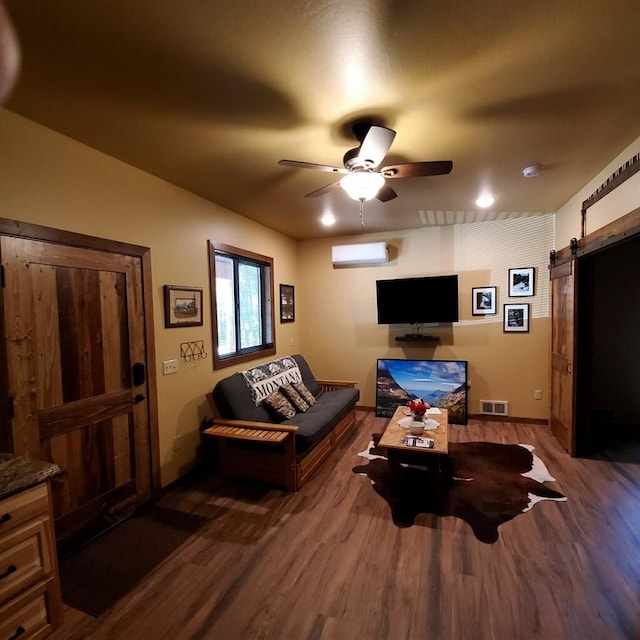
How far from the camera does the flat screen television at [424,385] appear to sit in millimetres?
4527

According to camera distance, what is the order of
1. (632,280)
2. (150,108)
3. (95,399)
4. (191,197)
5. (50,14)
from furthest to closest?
(632,280), (191,197), (95,399), (150,108), (50,14)

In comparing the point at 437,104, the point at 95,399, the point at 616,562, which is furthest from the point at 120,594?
the point at 437,104

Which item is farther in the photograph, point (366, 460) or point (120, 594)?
point (366, 460)

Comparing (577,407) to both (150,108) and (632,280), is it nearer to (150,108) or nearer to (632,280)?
(632,280)

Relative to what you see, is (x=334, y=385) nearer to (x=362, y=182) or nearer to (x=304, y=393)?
(x=304, y=393)

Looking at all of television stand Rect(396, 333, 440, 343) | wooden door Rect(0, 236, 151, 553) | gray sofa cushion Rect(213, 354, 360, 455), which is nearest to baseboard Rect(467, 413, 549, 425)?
television stand Rect(396, 333, 440, 343)

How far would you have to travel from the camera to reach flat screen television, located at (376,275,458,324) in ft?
14.7

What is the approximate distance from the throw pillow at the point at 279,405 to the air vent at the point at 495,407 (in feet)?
8.94

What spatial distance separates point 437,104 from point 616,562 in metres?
2.89

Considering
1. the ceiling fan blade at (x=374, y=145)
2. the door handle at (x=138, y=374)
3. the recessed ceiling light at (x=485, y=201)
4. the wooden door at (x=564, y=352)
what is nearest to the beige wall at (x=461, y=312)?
the wooden door at (x=564, y=352)

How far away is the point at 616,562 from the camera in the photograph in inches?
79.0

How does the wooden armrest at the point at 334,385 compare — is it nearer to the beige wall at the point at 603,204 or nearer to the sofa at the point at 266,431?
the sofa at the point at 266,431

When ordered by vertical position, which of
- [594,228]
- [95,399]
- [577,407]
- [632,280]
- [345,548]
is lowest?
[345,548]

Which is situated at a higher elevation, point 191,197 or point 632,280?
point 191,197
